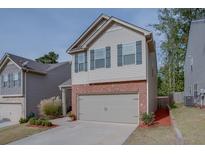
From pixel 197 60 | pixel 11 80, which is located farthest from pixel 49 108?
pixel 197 60

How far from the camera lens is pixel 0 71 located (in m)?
25.0

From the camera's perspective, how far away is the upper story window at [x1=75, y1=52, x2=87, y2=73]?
17392mm

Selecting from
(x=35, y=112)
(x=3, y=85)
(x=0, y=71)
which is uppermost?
(x=0, y=71)

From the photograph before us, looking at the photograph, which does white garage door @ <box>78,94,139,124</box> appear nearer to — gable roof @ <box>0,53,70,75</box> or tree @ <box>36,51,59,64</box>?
gable roof @ <box>0,53,70,75</box>

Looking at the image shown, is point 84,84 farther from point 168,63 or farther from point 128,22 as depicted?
point 168,63

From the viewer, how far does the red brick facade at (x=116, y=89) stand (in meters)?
14.5

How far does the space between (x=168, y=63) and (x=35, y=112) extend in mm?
22604

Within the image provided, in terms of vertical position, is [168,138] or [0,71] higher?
[0,71]

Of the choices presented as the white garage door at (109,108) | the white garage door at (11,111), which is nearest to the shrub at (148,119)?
the white garage door at (109,108)

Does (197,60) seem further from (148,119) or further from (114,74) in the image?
(148,119)

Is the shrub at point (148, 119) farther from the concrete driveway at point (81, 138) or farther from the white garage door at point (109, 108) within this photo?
the concrete driveway at point (81, 138)
